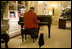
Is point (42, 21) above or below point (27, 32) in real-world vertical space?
above

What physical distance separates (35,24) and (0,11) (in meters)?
1.61

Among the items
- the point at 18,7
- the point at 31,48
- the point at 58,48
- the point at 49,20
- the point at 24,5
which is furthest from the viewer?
the point at 24,5

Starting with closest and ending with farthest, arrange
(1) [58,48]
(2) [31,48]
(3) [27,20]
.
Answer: (1) [58,48], (2) [31,48], (3) [27,20]

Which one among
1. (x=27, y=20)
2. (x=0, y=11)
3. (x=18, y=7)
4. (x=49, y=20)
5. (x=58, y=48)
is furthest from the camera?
(x=18, y=7)

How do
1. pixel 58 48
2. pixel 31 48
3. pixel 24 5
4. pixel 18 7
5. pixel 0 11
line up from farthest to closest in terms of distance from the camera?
pixel 24 5
pixel 18 7
pixel 31 48
pixel 58 48
pixel 0 11

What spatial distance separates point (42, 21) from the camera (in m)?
4.73

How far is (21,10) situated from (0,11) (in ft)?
9.64

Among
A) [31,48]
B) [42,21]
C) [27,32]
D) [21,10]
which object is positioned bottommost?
[31,48]

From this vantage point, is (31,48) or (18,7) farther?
(18,7)

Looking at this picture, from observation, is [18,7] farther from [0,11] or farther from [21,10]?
[0,11]

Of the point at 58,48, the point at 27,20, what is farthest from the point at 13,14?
the point at 58,48

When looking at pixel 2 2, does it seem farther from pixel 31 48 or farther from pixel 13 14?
pixel 13 14

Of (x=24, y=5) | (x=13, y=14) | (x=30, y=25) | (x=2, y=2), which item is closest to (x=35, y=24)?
(x=30, y=25)

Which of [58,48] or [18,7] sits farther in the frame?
[18,7]
